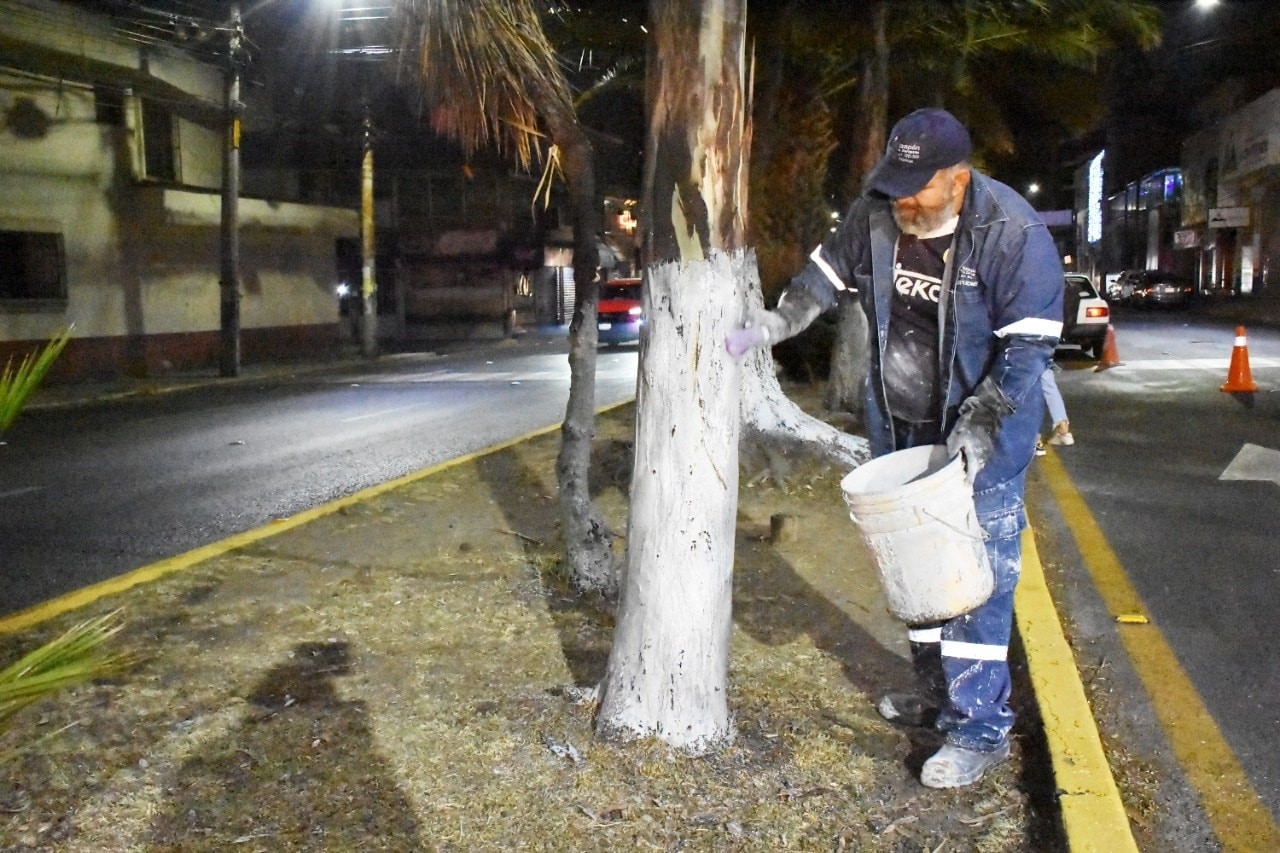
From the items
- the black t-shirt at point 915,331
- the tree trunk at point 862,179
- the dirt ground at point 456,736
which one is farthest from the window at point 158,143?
the black t-shirt at point 915,331

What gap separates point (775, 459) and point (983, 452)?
4.69 meters

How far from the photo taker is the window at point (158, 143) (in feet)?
75.0

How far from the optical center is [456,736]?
3850 millimetres

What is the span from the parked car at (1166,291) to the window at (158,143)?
34.8 meters

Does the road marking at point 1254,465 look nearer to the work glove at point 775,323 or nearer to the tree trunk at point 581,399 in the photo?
the tree trunk at point 581,399

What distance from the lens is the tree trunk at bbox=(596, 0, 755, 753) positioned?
141 inches

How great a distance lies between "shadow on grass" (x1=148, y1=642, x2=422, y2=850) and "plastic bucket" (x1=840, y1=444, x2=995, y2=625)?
1509 mm

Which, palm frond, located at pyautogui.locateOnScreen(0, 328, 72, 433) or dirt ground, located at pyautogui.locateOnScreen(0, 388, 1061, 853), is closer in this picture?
palm frond, located at pyautogui.locateOnScreen(0, 328, 72, 433)

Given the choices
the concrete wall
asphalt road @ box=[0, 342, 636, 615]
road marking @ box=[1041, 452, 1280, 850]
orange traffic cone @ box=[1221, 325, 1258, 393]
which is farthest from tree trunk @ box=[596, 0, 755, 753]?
the concrete wall

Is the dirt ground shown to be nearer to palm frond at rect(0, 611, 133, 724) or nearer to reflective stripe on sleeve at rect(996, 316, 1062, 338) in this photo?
reflective stripe on sleeve at rect(996, 316, 1062, 338)

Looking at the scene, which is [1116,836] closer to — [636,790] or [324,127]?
[636,790]

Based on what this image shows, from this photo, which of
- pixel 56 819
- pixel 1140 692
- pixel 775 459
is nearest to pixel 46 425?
pixel 775 459

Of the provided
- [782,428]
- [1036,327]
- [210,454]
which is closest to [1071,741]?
[1036,327]

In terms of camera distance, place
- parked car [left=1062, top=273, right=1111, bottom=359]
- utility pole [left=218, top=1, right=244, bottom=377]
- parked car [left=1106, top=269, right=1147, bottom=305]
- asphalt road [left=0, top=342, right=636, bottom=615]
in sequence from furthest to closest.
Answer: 1. parked car [left=1106, top=269, right=1147, bottom=305]
2. utility pole [left=218, top=1, right=244, bottom=377]
3. parked car [left=1062, top=273, right=1111, bottom=359]
4. asphalt road [left=0, top=342, right=636, bottom=615]
